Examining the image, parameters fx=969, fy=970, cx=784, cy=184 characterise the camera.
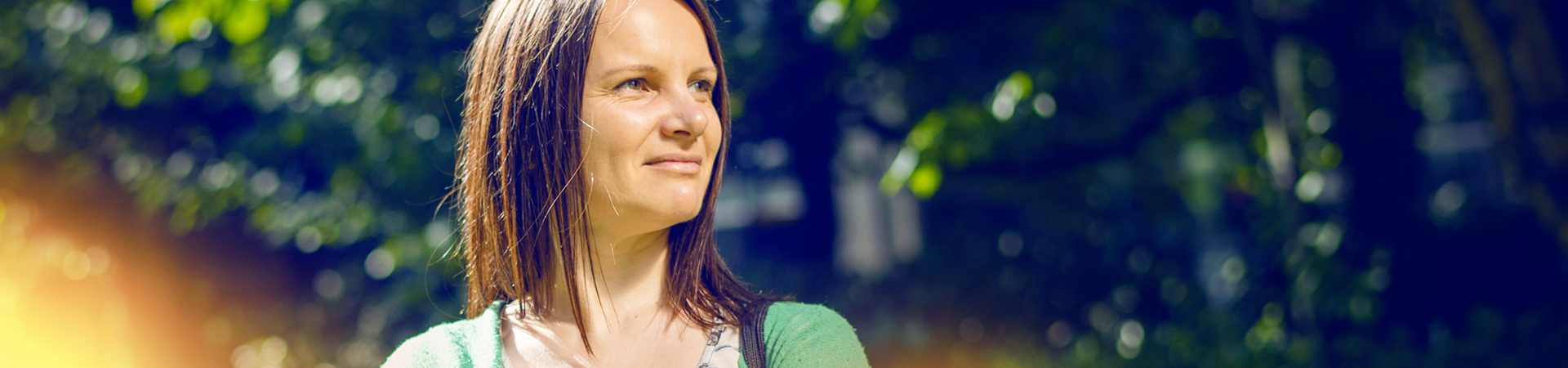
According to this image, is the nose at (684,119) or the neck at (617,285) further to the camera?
the neck at (617,285)

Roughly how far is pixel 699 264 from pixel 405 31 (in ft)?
10.4

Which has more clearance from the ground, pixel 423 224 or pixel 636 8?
pixel 636 8

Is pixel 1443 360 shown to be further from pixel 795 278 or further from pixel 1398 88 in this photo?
pixel 795 278

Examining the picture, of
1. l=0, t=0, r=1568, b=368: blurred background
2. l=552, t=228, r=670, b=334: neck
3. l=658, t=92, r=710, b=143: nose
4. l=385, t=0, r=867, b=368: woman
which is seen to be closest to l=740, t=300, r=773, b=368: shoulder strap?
l=385, t=0, r=867, b=368: woman

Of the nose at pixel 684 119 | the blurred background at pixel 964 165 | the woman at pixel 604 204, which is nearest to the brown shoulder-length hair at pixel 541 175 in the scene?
the woman at pixel 604 204

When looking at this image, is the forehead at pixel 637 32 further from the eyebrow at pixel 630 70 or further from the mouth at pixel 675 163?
the mouth at pixel 675 163

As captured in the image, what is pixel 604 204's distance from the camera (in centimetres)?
Result: 119

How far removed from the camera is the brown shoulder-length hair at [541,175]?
1.16 meters

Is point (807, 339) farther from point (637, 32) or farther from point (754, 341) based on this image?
point (637, 32)

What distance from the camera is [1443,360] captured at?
3.94 m

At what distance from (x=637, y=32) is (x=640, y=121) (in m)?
0.11

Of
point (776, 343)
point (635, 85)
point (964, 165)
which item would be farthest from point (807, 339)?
point (964, 165)

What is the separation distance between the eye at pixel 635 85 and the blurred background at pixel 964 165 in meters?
1.88

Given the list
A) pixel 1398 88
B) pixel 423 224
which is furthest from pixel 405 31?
pixel 1398 88
